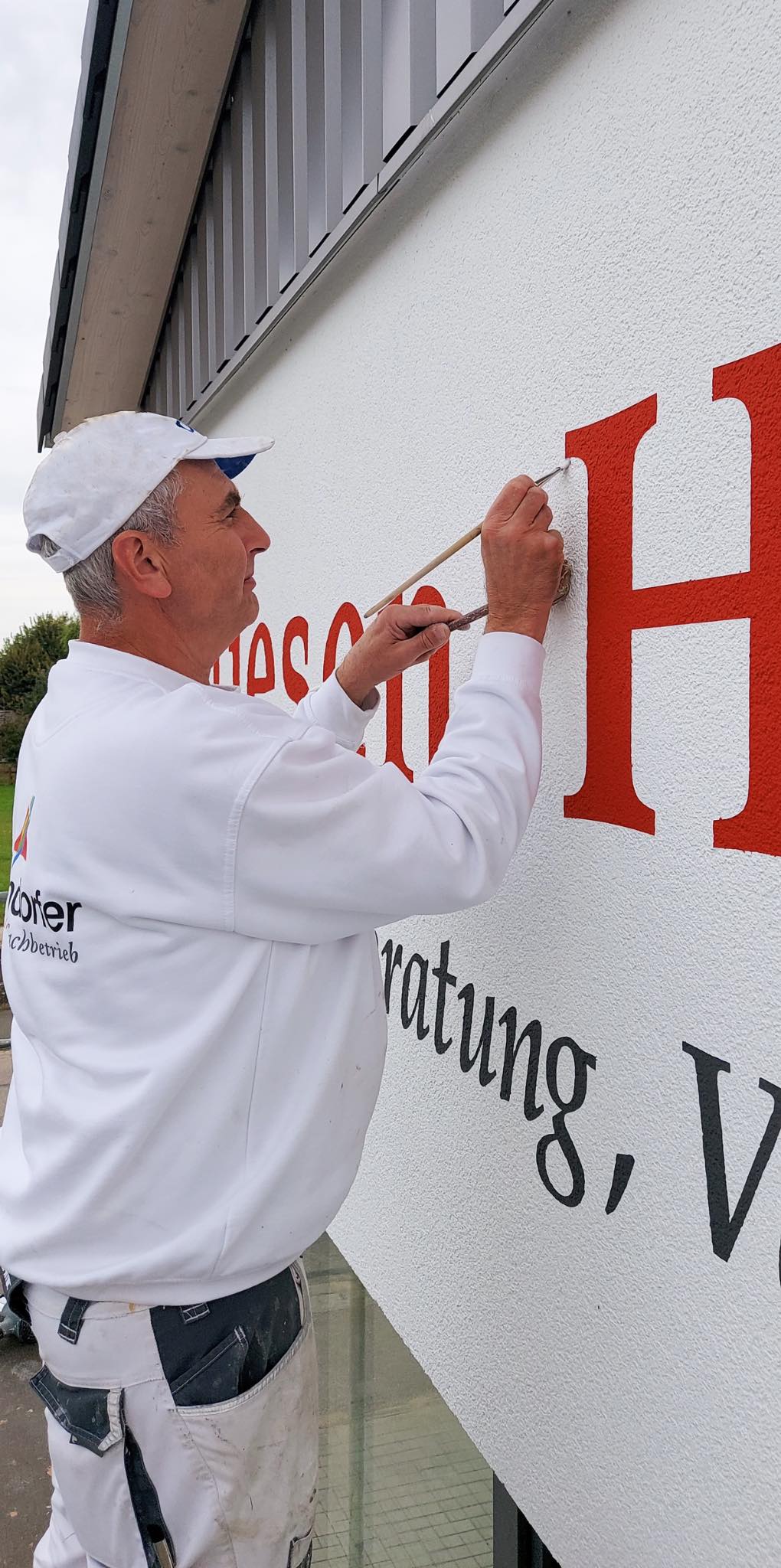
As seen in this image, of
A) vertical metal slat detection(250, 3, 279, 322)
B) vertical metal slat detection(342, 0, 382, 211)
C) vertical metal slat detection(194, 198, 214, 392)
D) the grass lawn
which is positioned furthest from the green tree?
vertical metal slat detection(342, 0, 382, 211)

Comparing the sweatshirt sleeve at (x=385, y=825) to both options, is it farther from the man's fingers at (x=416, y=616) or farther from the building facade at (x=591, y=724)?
the man's fingers at (x=416, y=616)

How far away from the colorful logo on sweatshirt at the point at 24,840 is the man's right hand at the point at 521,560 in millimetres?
679

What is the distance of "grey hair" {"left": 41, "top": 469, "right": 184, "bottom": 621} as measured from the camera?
155 cm

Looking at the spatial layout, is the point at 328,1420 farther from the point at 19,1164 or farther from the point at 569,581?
the point at 569,581

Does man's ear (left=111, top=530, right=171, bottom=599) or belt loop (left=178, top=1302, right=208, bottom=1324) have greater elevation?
man's ear (left=111, top=530, right=171, bottom=599)

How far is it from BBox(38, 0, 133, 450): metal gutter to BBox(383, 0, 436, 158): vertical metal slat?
105 cm

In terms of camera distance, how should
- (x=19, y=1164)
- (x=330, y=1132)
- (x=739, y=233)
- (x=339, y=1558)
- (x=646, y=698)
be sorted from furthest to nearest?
(x=339, y=1558), (x=19, y=1164), (x=330, y=1132), (x=646, y=698), (x=739, y=233)

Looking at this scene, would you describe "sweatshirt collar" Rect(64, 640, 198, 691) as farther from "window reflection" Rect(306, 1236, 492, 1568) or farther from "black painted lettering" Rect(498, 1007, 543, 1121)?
"window reflection" Rect(306, 1236, 492, 1568)

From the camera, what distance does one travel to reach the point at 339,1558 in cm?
290

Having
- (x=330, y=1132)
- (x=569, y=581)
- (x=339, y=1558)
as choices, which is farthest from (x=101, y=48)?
(x=339, y=1558)

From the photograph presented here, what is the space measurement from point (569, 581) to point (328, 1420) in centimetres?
252

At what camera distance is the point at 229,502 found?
5.44 feet

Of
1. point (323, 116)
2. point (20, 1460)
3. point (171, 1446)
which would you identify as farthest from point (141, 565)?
point (20, 1460)

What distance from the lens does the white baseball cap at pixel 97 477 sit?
1532 millimetres
